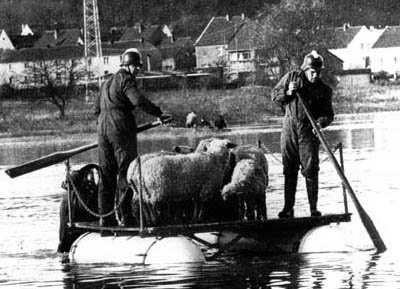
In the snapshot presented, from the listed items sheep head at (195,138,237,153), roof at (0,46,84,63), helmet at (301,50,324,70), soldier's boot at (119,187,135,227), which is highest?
roof at (0,46,84,63)

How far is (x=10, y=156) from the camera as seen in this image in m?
50.0

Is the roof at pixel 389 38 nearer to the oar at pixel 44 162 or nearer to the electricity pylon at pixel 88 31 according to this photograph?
the electricity pylon at pixel 88 31

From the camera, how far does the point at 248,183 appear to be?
15.7m

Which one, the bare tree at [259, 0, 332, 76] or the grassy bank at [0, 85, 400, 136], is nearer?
the grassy bank at [0, 85, 400, 136]

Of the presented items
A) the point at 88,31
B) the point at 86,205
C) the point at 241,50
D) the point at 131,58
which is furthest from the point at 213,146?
the point at 241,50

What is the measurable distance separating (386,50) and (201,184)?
140 m

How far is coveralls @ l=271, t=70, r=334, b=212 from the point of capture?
1580 centimetres

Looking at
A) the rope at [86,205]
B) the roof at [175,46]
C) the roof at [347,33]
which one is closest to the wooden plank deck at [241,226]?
the rope at [86,205]

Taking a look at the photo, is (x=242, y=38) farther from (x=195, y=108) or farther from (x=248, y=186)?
(x=248, y=186)

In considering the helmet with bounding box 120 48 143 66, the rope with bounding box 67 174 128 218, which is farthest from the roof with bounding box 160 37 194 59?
Result: the helmet with bounding box 120 48 143 66

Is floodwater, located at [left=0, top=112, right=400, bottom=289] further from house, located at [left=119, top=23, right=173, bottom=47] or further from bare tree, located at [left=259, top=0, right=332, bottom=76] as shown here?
house, located at [left=119, top=23, right=173, bottom=47]

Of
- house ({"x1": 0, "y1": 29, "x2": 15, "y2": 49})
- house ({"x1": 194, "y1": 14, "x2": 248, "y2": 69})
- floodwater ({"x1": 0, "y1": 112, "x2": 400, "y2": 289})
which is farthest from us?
house ({"x1": 0, "y1": 29, "x2": 15, "y2": 49})

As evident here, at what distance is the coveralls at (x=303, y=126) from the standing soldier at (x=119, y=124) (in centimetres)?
154

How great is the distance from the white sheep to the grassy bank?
47.9 m
